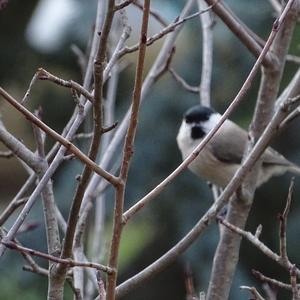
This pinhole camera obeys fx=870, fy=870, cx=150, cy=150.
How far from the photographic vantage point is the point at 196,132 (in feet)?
12.6

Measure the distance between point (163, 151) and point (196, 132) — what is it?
175 millimetres

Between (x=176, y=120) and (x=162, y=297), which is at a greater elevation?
(x=176, y=120)

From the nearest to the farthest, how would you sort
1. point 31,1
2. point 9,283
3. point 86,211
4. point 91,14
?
point 86,211 < point 9,283 < point 91,14 < point 31,1

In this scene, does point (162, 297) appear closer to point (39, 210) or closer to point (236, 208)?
point (39, 210)

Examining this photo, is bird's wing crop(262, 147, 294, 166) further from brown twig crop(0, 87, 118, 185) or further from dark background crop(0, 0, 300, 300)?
brown twig crop(0, 87, 118, 185)

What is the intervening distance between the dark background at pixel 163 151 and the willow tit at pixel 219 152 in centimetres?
12

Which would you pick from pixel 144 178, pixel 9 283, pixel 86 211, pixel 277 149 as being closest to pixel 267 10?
pixel 277 149

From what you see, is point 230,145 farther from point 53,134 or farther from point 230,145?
point 53,134

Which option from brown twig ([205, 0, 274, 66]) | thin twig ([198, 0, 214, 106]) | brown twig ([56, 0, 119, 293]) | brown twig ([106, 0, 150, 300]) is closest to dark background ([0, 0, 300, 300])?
thin twig ([198, 0, 214, 106])

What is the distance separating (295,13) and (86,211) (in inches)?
27.1

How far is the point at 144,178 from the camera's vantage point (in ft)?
12.2

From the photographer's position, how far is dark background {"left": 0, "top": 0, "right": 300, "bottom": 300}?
3.59m

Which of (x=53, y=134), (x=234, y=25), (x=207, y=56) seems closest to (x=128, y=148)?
(x=53, y=134)

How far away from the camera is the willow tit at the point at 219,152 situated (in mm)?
3637
